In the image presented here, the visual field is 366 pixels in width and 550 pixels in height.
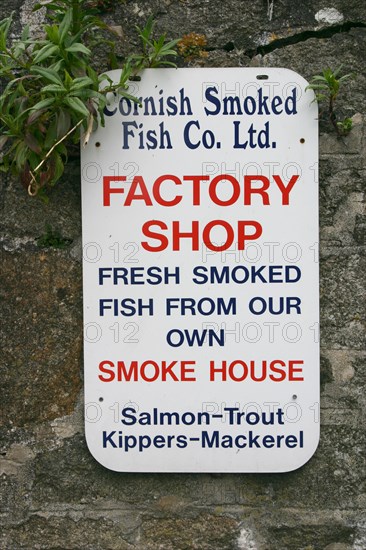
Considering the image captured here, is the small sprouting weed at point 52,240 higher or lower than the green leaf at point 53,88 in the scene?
lower

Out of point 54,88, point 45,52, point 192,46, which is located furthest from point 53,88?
point 192,46

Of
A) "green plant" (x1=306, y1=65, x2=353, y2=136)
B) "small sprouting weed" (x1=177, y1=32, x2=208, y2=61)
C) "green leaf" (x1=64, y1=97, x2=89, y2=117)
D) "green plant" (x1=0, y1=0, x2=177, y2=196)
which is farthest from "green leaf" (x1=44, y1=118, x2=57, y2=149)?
"green plant" (x1=306, y1=65, x2=353, y2=136)

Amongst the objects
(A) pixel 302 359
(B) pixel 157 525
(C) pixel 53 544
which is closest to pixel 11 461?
(C) pixel 53 544

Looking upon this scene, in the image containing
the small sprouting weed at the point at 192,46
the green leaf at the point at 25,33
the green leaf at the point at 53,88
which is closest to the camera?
the green leaf at the point at 53,88

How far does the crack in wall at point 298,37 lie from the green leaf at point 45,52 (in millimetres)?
466

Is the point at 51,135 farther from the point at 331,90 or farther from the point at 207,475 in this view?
the point at 207,475

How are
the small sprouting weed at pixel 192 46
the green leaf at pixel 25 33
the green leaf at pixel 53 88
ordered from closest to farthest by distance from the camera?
the green leaf at pixel 53 88 < the green leaf at pixel 25 33 < the small sprouting weed at pixel 192 46

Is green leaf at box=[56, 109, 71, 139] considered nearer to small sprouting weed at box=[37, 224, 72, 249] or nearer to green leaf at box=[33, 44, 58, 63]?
green leaf at box=[33, 44, 58, 63]

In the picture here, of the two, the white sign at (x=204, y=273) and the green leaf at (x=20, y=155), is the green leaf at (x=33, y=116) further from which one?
the white sign at (x=204, y=273)

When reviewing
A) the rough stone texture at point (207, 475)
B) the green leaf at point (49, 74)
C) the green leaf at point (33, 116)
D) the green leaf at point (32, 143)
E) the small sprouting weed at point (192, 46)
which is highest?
the small sprouting weed at point (192, 46)

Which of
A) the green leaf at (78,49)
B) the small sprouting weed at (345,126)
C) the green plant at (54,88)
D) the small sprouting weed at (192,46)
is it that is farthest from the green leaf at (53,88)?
the small sprouting weed at (345,126)

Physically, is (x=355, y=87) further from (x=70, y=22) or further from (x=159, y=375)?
(x=159, y=375)

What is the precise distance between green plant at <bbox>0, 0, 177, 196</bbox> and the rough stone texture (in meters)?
0.11

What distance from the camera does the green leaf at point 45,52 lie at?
1.84m
